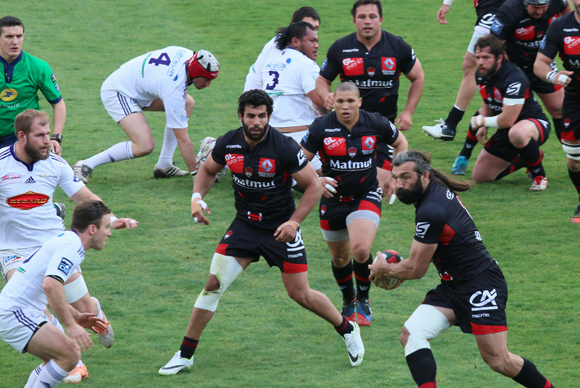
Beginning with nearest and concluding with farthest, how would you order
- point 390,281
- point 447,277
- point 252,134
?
point 447,277
point 390,281
point 252,134

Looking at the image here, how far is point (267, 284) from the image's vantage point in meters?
7.50

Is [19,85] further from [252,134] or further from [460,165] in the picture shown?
[460,165]

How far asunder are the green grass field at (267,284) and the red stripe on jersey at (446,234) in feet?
4.00

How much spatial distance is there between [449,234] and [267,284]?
2.85 metres

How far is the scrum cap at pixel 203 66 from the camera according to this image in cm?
934

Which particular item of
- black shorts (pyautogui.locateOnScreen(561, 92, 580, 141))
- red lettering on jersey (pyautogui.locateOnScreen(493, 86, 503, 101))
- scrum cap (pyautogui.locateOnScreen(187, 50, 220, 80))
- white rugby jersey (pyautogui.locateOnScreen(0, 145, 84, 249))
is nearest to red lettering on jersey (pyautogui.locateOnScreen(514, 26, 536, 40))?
red lettering on jersey (pyautogui.locateOnScreen(493, 86, 503, 101))

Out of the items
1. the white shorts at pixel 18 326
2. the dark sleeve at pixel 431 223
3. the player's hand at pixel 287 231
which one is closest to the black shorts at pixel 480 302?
the dark sleeve at pixel 431 223

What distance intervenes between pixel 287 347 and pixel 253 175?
1.54 meters

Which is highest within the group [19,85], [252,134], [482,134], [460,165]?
[252,134]

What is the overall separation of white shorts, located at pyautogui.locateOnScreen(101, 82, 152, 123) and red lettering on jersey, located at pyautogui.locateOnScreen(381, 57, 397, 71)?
360 centimetres

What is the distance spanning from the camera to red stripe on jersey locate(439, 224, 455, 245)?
16.6 feet

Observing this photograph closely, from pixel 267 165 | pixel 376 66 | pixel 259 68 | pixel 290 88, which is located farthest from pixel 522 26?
pixel 267 165

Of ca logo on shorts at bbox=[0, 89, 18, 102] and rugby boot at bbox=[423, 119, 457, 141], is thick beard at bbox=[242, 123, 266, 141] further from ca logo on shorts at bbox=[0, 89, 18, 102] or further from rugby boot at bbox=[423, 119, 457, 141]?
rugby boot at bbox=[423, 119, 457, 141]

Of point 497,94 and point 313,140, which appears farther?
point 497,94
